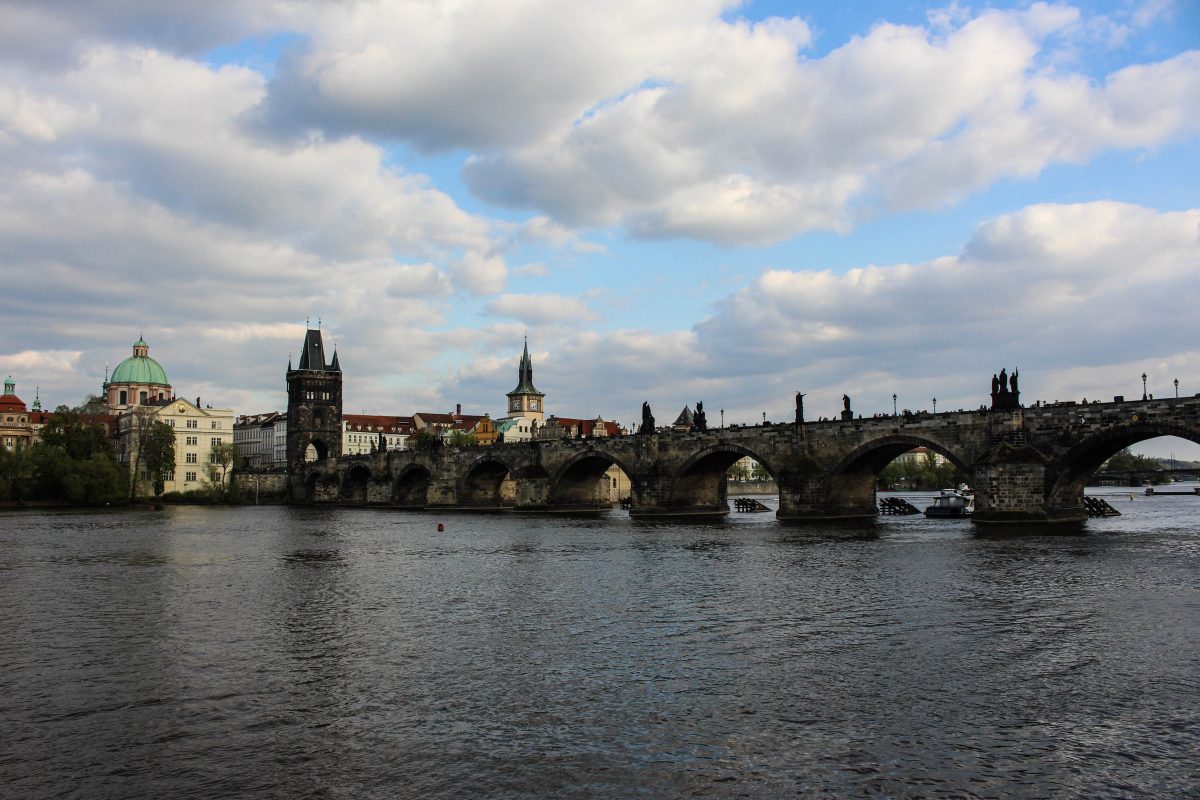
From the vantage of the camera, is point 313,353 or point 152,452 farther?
point 313,353

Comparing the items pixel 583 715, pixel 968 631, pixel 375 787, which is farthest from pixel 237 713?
pixel 968 631

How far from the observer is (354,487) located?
409 feet

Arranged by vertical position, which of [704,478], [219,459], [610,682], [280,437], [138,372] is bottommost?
[610,682]

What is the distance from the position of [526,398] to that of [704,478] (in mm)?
111655

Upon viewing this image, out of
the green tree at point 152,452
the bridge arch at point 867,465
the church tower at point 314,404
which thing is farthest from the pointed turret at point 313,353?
the bridge arch at point 867,465

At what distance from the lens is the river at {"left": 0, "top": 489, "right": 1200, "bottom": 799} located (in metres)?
11.2

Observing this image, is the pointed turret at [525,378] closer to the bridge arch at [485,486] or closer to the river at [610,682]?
the bridge arch at [485,486]

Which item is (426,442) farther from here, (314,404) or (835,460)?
(835,460)

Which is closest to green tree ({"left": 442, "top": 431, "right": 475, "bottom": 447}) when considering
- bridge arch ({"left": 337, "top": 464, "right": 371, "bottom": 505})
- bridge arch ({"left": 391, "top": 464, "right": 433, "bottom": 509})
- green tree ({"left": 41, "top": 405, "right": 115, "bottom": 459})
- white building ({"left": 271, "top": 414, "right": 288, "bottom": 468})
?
bridge arch ({"left": 337, "top": 464, "right": 371, "bottom": 505})

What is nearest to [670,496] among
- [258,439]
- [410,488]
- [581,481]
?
[581,481]

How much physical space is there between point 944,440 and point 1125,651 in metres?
36.6

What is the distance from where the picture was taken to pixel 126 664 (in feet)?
57.0

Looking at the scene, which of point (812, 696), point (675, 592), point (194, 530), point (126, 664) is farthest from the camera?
→ point (194, 530)

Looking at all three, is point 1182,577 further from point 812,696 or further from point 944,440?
point 944,440
